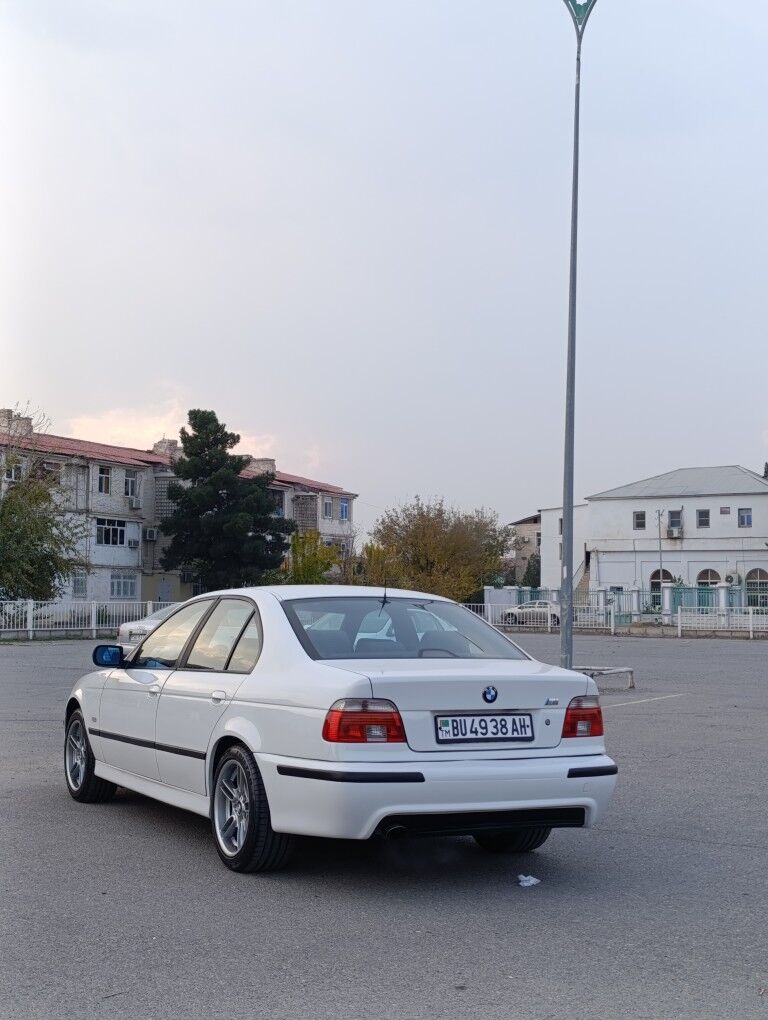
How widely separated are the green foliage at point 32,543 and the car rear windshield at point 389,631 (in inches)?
1546

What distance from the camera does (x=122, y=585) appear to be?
69.6 metres

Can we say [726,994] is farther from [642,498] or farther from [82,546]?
[642,498]

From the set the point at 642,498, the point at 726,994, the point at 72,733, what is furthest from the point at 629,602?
the point at 726,994

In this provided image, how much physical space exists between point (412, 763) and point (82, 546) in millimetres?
59559

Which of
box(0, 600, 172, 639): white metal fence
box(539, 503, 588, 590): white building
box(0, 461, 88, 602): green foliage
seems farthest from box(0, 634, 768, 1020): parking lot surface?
box(539, 503, 588, 590): white building

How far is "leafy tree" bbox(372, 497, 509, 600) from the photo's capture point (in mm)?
73000

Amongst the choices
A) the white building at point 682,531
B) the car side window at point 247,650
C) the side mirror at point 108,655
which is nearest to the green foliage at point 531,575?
the white building at point 682,531

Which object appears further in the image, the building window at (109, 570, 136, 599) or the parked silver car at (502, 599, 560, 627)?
the building window at (109, 570, 136, 599)

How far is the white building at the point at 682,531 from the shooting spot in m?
87.4

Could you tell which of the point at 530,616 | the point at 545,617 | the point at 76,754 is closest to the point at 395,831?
the point at 76,754

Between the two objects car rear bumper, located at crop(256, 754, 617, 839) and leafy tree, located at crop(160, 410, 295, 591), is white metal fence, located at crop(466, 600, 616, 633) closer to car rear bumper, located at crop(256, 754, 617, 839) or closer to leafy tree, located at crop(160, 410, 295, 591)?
leafy tree, located at crop(160, 410, 295, 591)

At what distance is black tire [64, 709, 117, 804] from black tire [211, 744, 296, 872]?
2283mm

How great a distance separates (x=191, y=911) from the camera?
588 centimetres

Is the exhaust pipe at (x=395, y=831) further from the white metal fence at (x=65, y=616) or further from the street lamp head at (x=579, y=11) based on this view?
the white metal fence at (x=65, y=616)
